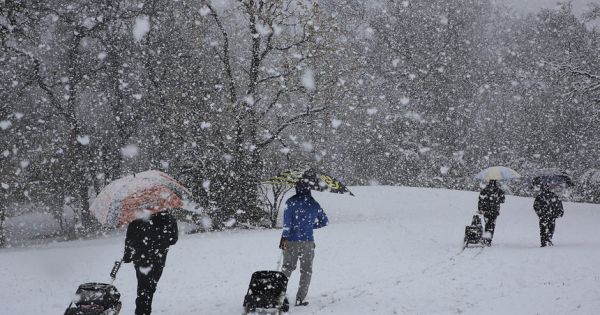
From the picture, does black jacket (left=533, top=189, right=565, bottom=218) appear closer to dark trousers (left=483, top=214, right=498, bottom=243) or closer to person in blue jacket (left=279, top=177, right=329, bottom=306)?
dark trousers (left=483, top=214, right=498, bottom=243)

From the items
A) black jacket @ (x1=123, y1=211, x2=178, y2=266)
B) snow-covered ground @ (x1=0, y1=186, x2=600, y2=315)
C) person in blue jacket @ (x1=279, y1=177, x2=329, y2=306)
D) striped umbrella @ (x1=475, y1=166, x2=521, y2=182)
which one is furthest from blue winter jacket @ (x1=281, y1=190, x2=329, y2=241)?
striped umbrella @ (x1=475, y1=166, x2=521, y2=182)

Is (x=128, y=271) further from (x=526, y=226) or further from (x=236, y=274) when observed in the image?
(x=526, y=226)

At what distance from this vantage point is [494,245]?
15.0m

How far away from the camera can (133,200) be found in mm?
7125

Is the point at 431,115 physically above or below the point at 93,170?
above

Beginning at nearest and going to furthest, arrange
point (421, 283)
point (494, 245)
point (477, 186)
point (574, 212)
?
1. point (421, 283)
2. point (494, 245)
3. point (574, 212)
4. point (477, 186)

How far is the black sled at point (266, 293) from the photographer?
7.32 metres

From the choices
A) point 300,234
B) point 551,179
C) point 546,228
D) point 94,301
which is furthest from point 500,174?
point 94,301

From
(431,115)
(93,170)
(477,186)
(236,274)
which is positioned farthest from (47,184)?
(477,186)

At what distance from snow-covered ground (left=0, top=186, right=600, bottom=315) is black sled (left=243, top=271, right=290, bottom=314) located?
0.84 m

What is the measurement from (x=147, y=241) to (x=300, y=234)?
7.50 ft

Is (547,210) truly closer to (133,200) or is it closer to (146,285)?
(146,285)

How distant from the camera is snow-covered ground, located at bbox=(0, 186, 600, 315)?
8219 mm

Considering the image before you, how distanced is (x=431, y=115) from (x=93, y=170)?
20807 mm
